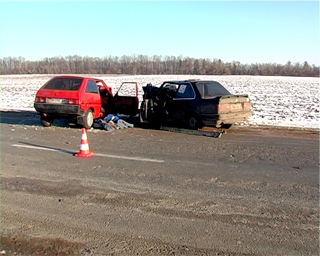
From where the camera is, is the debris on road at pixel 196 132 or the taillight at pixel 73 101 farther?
the taillight at pixel 73 101

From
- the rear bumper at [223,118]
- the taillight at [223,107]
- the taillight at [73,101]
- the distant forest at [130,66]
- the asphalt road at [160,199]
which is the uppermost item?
the distant forest at [130,66]

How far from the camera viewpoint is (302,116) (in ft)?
49.9

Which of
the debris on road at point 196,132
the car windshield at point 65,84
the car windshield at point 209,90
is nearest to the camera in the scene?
the debris on road at point 196,132

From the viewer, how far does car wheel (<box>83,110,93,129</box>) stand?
10602 millimetres

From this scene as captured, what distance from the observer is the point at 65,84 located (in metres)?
10.9

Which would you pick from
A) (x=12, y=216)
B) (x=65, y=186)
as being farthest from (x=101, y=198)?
(x=12, y=216)

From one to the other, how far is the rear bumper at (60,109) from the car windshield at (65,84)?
2.06 feet

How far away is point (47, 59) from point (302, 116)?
133 meters

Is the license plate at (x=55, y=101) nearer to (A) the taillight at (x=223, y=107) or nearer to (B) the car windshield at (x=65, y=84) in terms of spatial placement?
(B) the car windshield at (x=65, y=84)

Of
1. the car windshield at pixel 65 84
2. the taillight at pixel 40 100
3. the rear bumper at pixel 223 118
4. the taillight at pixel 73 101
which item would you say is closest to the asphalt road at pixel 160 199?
the rear bumper at pixel 223 118

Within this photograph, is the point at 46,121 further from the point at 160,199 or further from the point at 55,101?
the point at 160,199

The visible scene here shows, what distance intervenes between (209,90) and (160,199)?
6.34m

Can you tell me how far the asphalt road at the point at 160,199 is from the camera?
350 cm

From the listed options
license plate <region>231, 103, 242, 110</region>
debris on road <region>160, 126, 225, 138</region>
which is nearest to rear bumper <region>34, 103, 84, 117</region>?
debris on road <region>160, 126, 225, 138</region>
